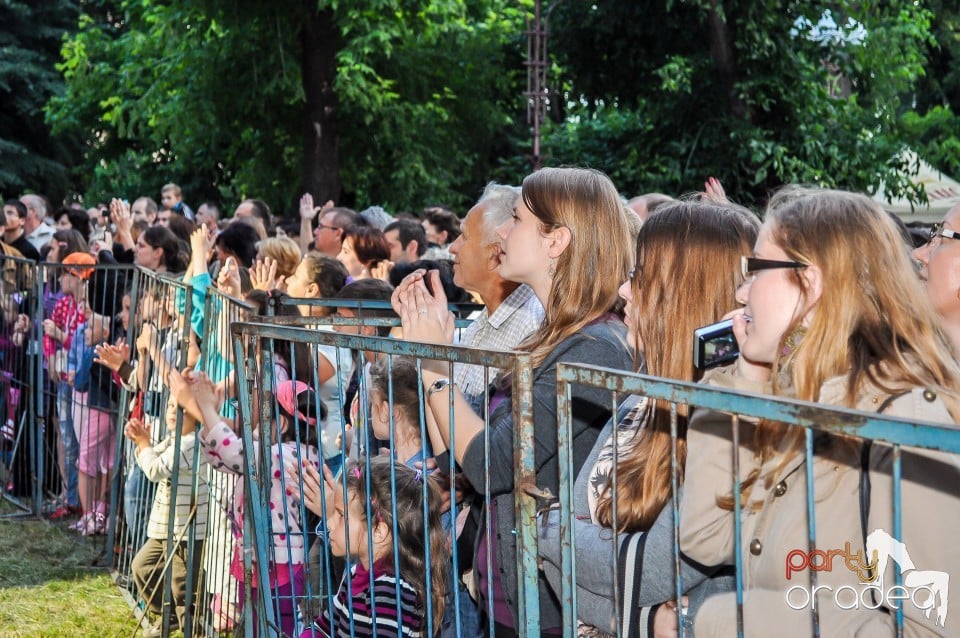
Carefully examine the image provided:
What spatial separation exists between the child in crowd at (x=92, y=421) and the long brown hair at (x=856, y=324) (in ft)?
20.2

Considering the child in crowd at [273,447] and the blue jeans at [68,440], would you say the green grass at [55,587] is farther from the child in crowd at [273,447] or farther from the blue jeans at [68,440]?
the child in crowd at [273,447]

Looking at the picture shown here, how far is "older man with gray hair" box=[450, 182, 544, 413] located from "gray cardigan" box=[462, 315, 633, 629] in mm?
760

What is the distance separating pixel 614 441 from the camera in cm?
233

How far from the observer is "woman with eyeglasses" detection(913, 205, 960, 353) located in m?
3.17

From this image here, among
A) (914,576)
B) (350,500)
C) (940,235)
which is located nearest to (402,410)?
(350,500)

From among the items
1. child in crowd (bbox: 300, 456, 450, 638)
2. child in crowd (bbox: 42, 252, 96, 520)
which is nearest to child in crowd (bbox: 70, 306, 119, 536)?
child in crowd (bbox: 42, 252, 96, 520)

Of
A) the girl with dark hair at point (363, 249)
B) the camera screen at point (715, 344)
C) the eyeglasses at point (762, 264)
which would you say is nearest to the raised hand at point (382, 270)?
the girl with dark hair at point (363, 249)

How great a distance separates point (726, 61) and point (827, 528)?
1461 centimetres

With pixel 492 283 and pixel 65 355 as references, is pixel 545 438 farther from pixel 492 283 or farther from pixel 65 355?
pixel 65 355

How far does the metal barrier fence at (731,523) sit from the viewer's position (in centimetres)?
178

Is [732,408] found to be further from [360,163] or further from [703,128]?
[360,163]

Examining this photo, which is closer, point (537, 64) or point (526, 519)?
point (526, 519)

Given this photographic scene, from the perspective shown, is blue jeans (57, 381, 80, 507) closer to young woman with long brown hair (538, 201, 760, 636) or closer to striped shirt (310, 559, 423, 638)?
striped shirt (310, 559, 423, 638)

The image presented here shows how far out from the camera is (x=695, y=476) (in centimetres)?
224
